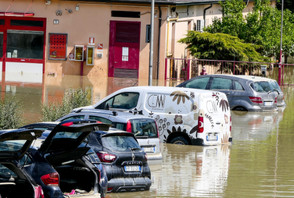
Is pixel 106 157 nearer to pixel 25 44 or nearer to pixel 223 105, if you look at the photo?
pixel 223 105

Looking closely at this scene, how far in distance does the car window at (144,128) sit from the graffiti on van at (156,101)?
3538 millimetres

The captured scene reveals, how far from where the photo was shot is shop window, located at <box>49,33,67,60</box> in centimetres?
4000

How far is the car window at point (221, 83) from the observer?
28.5 m

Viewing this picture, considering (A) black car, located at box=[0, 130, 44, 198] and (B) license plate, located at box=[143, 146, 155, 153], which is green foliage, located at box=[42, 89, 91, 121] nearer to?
(B) license plate, located at box=[143, 146, 155, 153]

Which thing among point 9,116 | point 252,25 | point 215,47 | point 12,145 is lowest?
point 9,116

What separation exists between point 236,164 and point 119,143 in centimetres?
505

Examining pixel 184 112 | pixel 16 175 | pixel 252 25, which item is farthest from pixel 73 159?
pixel 252 25

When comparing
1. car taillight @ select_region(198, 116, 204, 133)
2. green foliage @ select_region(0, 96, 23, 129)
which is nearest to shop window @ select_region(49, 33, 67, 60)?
green foliage @ select_region(0, 96, 23, 129)

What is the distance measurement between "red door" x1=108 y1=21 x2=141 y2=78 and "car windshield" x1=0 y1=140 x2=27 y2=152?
30.0 meters

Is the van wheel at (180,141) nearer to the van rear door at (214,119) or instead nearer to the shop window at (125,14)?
the van rear door at (214,119)

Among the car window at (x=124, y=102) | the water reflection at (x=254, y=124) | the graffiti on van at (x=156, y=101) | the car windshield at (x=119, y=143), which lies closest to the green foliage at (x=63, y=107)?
the car window at (x=124, y=102)

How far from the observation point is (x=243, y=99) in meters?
28.4

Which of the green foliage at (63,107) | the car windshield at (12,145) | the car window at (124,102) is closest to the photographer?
the car windshield at (12,145)

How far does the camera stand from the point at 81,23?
132 ft
